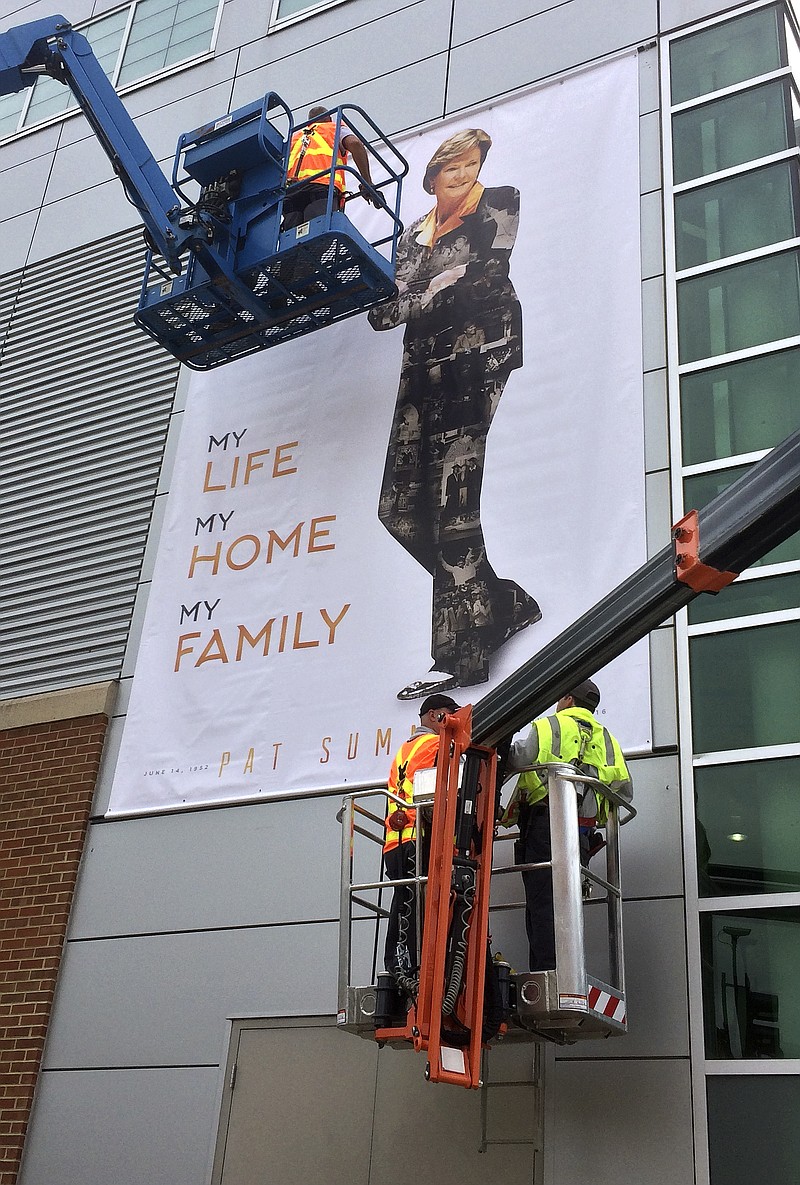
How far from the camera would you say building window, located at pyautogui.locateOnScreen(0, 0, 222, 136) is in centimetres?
1423

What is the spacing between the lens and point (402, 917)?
6.54 m

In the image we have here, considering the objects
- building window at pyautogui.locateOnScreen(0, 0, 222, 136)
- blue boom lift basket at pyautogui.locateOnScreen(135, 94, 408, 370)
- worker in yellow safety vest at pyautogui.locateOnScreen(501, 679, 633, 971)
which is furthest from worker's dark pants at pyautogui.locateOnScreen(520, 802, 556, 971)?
building window at pyautogui.locateOnScreen(0, 0, 222, 136)

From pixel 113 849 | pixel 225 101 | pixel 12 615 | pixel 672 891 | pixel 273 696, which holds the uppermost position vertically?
pixel 225 101

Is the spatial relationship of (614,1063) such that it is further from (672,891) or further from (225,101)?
(225,101)

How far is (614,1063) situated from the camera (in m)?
7.02

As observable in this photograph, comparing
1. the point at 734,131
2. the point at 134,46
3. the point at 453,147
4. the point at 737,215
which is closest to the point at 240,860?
the point at 737,215

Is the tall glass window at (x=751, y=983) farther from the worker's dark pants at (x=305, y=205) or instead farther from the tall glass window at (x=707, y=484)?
the worker's dark pants at (x=305, y=205)

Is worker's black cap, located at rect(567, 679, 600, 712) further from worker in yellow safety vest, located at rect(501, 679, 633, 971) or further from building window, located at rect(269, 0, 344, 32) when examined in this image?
building window, located at rect(269, 0, 344, 32)

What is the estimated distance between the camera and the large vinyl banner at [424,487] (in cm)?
888

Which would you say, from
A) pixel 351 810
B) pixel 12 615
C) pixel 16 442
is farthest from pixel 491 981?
pixel 16 442

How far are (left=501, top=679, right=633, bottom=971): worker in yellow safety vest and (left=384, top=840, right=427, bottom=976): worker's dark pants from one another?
0.63 m

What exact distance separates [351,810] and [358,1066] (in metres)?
1.88

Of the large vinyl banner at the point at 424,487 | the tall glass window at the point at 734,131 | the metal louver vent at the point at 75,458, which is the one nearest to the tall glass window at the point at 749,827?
the large vinyl banner at the point at 424,487

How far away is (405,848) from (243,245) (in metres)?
5.73
